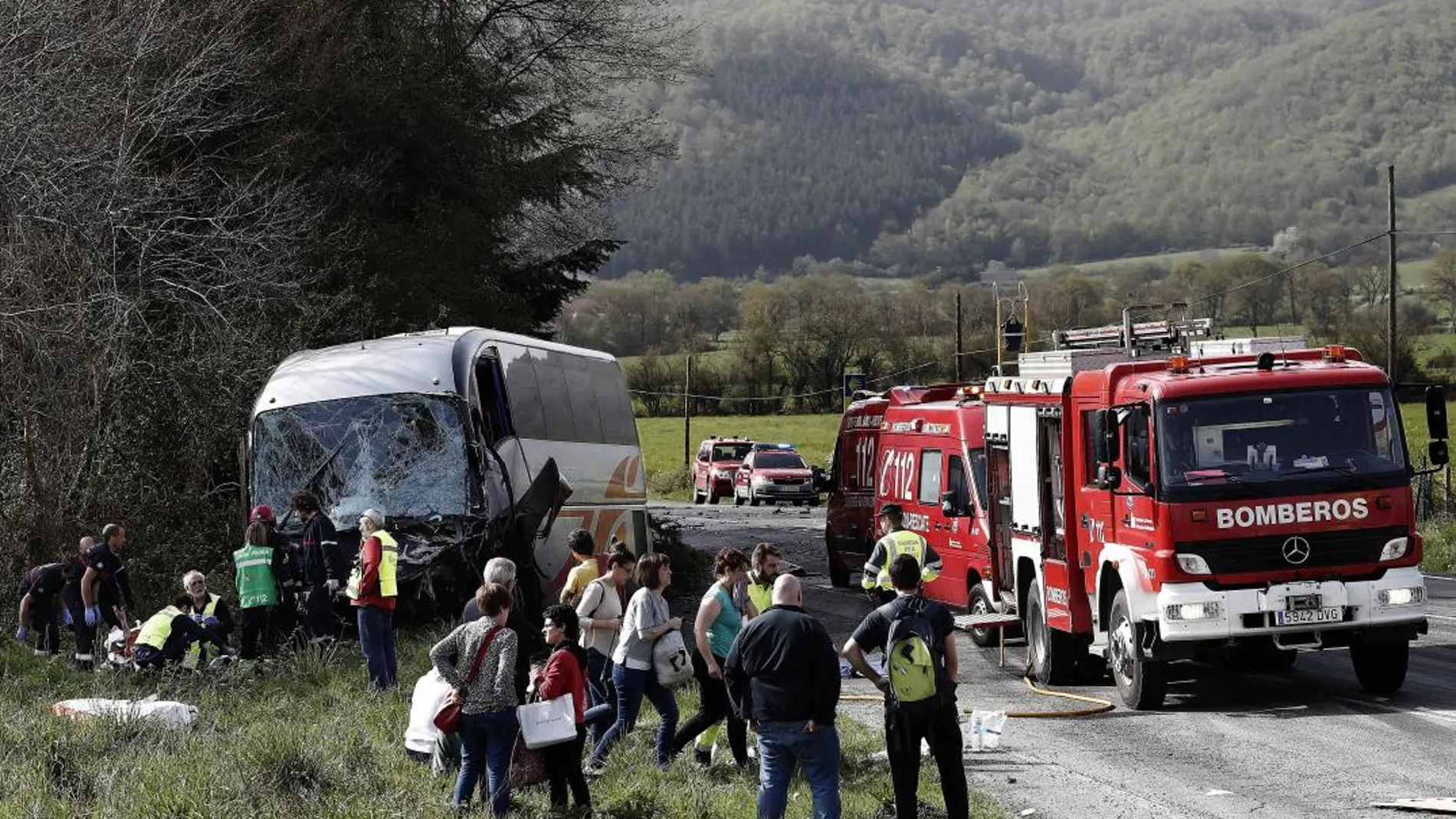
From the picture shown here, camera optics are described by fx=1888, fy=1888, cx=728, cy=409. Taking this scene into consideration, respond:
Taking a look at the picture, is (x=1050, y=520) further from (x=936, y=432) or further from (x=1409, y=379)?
(x=1409, y=379)

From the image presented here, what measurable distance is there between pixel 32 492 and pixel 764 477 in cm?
3572

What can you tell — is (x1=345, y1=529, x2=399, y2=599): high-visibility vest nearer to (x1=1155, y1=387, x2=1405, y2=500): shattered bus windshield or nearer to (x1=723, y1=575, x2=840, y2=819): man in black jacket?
(x1=1155, y1=387, x2=1405, y2=500): shattered bus windshield

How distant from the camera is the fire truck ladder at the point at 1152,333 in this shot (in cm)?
1975

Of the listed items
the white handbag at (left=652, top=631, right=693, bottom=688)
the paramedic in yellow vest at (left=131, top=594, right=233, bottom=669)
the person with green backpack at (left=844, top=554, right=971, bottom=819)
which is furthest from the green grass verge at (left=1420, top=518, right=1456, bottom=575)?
the person with green backpack at (left=844, top=554, right=971, bottom=819)

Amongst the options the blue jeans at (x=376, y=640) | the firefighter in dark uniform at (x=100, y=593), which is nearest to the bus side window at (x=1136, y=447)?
the blue jeans at (x=376, y=640)

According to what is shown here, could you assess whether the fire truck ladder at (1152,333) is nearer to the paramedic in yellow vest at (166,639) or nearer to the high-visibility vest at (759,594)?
the high-visibility vest at (759,594)

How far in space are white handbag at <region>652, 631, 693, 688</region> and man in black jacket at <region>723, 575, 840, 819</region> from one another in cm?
263

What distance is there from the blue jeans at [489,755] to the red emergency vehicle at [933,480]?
34.6 ft

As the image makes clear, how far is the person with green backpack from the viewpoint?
33.4ft

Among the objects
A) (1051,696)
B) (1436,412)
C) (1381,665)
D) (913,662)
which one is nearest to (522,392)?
(1051,696)

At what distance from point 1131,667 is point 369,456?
30.9 feet

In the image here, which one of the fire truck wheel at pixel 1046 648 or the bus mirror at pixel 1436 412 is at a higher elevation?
the bus mirror at pixel 1436 412

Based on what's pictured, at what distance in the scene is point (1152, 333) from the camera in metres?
20.1

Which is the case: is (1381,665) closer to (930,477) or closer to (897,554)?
(897,554)
